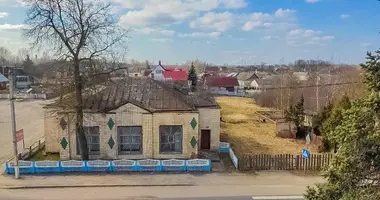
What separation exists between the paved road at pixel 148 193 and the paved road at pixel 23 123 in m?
6.74

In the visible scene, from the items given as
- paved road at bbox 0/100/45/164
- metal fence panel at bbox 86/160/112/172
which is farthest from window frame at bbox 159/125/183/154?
paved road at bbox 0/100/45/164

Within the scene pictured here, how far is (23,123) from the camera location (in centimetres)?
3647

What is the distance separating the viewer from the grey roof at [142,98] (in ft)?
71.9

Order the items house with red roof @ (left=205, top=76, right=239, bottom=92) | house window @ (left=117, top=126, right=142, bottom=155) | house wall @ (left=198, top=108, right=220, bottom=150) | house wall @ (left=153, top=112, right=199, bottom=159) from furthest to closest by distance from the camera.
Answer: house with red roof @ (left=205, top=76, right=239, bottom=92) < house wall @ (left=198, top=108, right=220, bottom=150) < house window @ (left=117, top=126, right=142, bottom=155) < house wall @ (left=153, top=112, right=199, bottom=159)

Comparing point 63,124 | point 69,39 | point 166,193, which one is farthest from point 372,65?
point 63,124

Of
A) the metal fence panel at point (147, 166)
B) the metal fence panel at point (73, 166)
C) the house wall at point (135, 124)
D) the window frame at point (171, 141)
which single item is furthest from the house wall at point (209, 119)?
the metal fence panel at point (73, 166)

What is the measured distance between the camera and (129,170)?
19.8 metres

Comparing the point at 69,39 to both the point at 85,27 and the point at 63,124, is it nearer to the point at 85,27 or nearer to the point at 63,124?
the point at 85,27

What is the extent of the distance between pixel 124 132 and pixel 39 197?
7.06 metres

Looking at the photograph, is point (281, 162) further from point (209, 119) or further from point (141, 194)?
point (141, 194)

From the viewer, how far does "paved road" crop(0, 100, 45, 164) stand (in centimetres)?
2631

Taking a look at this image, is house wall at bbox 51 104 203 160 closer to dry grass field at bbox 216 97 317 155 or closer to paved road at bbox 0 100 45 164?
paved road at bbox 0 100 45 164

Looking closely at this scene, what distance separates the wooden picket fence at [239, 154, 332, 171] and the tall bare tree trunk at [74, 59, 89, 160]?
9790 mm

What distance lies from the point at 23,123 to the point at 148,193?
25.5m
